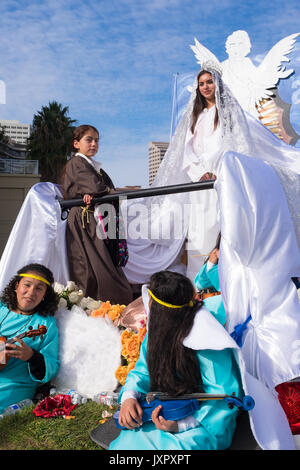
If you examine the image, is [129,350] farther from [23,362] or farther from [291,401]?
[291,401]

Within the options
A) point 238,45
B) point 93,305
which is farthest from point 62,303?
point 238,45

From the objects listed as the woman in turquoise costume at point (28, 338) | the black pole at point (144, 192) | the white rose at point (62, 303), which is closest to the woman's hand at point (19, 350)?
the woman in turquoise costume at point (28, 338)

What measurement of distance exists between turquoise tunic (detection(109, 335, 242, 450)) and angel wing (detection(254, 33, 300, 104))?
5482mm

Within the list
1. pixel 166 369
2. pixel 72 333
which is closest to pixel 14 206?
pixel 72 333

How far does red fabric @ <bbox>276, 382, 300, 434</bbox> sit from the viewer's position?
83.5 inches

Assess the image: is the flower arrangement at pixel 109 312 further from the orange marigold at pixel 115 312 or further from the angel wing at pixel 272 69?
the angel wing at pixel 272 69

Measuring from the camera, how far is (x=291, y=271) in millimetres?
2479

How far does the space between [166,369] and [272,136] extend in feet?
7.84

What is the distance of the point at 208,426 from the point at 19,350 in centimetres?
120

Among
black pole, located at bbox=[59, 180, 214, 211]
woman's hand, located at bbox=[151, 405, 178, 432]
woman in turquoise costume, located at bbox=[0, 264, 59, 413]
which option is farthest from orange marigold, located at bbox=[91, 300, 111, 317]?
woman's hand, located at bbox=[151, 405, 178, 432]

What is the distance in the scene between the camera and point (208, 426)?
1923 millimetres

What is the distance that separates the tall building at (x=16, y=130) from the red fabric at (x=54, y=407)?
2151 cm

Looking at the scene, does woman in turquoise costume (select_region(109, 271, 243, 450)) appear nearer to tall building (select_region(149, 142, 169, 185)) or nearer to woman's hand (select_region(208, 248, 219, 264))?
woman's hand (select_region(208, 248, 219, 264))

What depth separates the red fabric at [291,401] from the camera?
212cm
